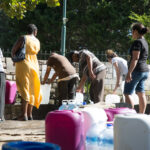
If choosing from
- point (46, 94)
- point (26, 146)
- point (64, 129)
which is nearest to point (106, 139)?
point (64, 129)

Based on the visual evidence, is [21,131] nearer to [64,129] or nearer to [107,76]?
[64,129]

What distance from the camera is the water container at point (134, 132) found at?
312cm

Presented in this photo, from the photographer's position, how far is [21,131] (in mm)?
6180

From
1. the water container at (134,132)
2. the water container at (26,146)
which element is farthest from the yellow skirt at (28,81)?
the water container at (26,146)

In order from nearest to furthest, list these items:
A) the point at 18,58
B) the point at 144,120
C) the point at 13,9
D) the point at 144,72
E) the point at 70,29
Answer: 1. the point at 144,120
2. the point at 144,72
3. the point at 18,58
4. the point at 13,9
5. the point at 70,29

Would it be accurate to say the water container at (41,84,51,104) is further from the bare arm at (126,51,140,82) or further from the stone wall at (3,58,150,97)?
the bare arm at (126,51,140,82)

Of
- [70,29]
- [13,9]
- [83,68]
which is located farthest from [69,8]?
[83,68]

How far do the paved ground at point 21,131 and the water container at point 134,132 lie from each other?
2057mm

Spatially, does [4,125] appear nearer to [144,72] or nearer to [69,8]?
[144,72]

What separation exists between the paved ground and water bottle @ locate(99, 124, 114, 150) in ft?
5.54

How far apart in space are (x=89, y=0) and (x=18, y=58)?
72.6ft

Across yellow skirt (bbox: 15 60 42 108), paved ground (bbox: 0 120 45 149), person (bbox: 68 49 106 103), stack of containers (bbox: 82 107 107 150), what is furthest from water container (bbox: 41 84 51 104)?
stack of containers (bbox: 82 107 107 150)

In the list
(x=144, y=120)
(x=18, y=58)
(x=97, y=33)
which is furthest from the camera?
(x=97, y=33)

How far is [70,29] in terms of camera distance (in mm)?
29109
